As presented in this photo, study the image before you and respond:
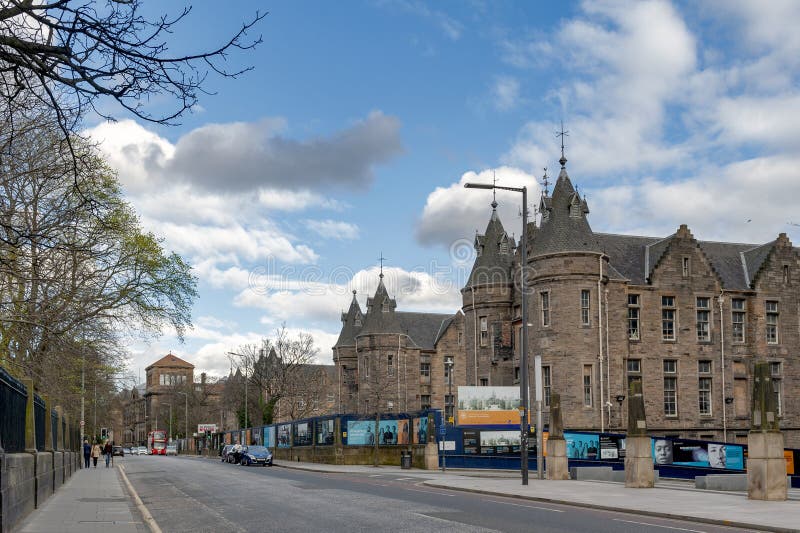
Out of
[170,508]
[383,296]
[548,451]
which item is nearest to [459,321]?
[383,296]

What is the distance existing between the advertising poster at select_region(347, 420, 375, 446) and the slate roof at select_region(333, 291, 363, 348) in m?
39.7

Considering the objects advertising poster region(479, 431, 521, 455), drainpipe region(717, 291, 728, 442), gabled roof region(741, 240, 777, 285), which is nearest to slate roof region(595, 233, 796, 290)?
gabled roof region(741, 240, 777, 285)

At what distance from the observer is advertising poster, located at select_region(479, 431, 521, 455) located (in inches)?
1849

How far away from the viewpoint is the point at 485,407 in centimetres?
4972

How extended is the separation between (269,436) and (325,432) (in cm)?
1897

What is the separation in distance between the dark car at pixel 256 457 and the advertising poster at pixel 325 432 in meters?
4.62

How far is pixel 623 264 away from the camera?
5422cm

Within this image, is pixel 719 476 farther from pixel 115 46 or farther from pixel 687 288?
pixel 687 288

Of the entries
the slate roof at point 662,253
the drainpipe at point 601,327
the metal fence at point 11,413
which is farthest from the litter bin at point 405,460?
the metal fence at point 11,413

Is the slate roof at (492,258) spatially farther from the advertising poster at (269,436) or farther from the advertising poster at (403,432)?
the advertising poster at (269,436)

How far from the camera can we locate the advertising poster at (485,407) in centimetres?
4916

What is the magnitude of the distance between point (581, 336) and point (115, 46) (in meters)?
44.0

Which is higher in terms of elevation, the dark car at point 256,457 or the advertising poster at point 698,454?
the advertising poster at point 698,454

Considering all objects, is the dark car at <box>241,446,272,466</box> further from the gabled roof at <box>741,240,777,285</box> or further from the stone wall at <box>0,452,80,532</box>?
the gabled roof at <box>741,240,777,285</box>
